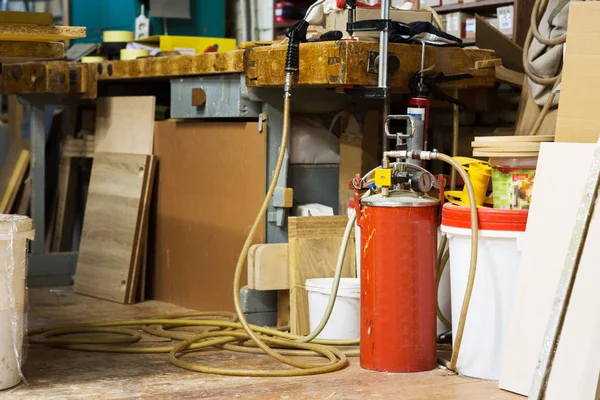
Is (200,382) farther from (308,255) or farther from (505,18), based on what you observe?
(505,18)

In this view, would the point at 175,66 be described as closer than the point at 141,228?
Yes

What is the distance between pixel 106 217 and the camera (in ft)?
17.2

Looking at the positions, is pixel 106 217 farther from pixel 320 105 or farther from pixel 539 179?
pixel 539 179

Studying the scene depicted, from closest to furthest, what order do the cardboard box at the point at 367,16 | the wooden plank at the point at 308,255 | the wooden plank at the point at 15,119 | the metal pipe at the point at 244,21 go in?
the cardboard box at the point at 367,16 → the wooden plank at the point at 308,255 → the metal pipe at the point at 244,21 → the wooden plank at the point at 15,119

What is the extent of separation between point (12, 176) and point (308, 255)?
2.55 m

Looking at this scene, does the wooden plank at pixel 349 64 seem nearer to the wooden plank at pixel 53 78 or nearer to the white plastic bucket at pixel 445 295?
the white plastic bucket at pixel 445 295

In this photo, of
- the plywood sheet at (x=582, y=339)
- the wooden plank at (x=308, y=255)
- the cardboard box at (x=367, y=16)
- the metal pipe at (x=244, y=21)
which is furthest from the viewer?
the metal pipe at (x=244, y=21)

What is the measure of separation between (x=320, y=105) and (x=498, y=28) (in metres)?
1.06

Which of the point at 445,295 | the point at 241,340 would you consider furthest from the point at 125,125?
the point at 445,295

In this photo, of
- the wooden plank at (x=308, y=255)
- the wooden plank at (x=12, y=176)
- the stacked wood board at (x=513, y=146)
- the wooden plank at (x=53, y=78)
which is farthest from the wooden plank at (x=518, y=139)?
the wooden plank at (x=12, y=176)

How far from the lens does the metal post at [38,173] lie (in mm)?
5406

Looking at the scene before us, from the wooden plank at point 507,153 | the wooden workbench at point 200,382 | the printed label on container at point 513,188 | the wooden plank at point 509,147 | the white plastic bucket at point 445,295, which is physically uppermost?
the wooden plank at point 509,147

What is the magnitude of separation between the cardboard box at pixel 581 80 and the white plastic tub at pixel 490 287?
0.33 m

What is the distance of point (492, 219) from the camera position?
11.3 feet
